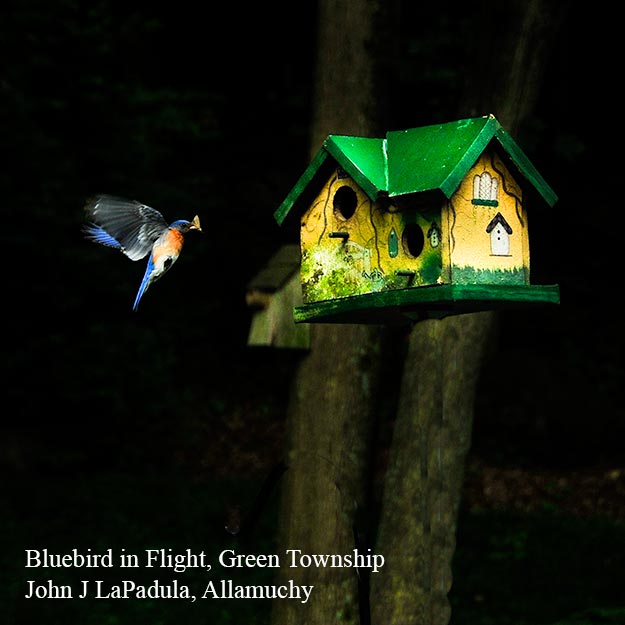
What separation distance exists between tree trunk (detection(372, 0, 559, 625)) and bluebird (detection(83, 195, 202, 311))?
7.20 feet

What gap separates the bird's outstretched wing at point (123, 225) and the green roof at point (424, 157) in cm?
63

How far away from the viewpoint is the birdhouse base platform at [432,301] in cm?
311

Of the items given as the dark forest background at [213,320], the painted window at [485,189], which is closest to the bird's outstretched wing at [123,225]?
the painted window at [485,189]

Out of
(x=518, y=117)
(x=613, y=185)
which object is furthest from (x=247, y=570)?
(x=613, y=185)

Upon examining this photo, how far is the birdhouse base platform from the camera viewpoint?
311 centimetres

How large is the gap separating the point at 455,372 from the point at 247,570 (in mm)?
2761

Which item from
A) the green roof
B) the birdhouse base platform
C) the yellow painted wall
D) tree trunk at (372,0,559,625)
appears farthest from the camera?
tree trunk at (372,0,559,625)

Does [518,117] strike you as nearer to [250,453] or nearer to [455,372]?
[455,372]

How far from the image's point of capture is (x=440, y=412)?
5250 mm

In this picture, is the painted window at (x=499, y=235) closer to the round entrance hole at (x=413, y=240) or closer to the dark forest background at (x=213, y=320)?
the round entrance hole at (x=413, y=240)

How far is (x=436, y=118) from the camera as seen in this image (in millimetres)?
12344

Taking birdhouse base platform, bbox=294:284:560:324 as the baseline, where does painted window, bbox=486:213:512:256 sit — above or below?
above

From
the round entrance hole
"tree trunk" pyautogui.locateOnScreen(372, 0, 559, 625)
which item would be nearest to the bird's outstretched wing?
the round entrance hole

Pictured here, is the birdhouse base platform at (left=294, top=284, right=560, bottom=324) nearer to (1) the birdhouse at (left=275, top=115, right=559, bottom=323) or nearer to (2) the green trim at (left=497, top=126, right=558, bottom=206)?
(1) the birdhouse at (left=275, top=115, right=559, bottom=323)
